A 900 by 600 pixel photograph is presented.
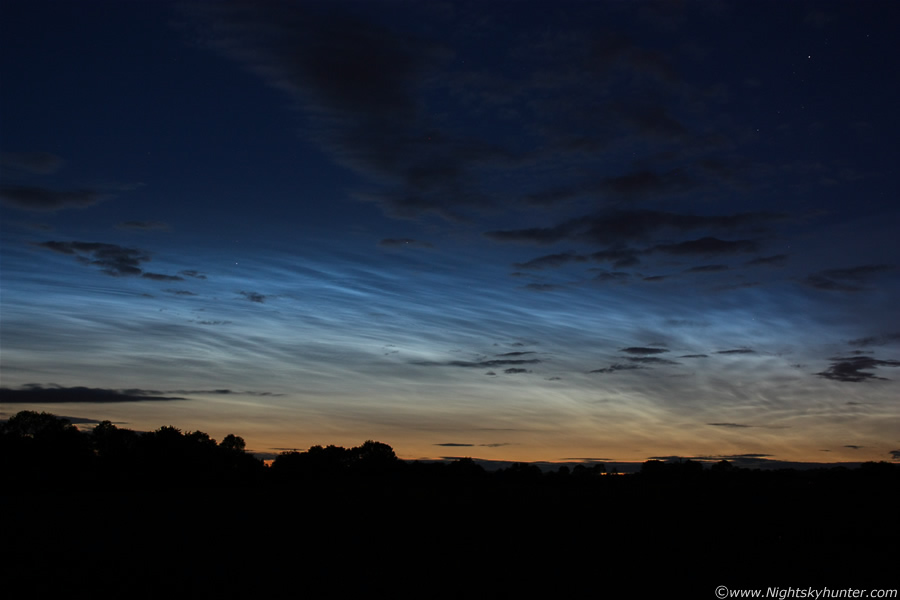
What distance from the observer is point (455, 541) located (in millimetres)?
39750

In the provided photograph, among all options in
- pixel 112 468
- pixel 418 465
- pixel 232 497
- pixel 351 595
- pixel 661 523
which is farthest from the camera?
pixel 418 465

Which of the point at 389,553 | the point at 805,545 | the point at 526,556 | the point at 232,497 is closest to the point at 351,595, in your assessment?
the point at 389,553

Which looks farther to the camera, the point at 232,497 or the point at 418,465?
the point at 418,465

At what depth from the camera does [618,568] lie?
32312 millimetres

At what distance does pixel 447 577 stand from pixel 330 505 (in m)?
31.7

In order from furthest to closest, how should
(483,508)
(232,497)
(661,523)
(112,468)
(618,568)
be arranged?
(112,468) < (232,497) < (483,508) < (661,523) < (618,568)

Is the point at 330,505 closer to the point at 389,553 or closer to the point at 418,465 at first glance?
the point at 389,553

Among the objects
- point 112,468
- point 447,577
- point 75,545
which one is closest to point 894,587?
point 447,577

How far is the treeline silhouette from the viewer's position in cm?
2853

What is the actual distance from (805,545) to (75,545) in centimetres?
4028

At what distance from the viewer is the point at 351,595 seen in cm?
2630

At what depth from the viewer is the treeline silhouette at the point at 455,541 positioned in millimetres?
28531

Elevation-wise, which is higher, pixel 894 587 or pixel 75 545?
pixel 894 587

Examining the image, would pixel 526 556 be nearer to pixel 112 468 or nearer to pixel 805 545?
pixel 805 545
